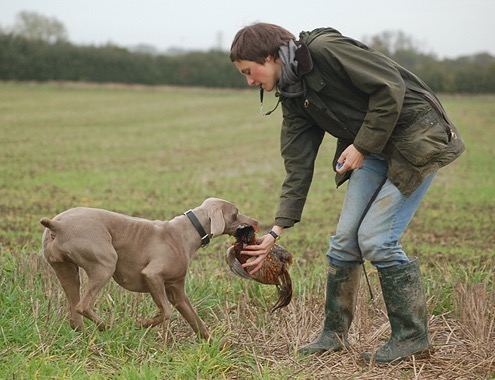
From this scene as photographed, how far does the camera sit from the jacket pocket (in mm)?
4441

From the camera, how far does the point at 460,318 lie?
17.6ft

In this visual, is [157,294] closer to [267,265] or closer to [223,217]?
[223,217]

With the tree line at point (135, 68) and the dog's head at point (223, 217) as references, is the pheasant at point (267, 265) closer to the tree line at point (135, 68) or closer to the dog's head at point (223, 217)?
the dog's head at point (223, 217)

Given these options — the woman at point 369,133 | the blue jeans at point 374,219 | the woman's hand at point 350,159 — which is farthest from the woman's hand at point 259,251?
the woman's hand at point 350,159

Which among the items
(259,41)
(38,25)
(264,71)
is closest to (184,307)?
(264,71)

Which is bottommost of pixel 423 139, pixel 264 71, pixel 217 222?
pixel 217 222

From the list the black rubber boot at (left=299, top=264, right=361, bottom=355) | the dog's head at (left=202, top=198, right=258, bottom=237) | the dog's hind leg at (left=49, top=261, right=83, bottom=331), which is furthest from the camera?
the dog's head at (left=202, top=198, right=258, bottom=237)

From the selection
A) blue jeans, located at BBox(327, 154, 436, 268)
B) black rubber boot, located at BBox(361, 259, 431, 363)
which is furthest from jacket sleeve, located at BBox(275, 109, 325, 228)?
black rubber boot, located at BBox(361, 259, 431, 363)

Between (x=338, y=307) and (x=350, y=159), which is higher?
(x=350, y=159)

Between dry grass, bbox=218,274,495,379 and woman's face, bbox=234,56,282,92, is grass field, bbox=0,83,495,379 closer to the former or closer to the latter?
dry grass, bbox=218,274,495,379

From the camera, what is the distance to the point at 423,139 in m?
4.45

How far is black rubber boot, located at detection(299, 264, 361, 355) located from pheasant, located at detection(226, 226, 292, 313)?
38cm

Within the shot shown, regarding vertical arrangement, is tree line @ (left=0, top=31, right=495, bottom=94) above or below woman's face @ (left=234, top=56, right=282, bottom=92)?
below

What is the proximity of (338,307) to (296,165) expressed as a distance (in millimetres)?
1020
